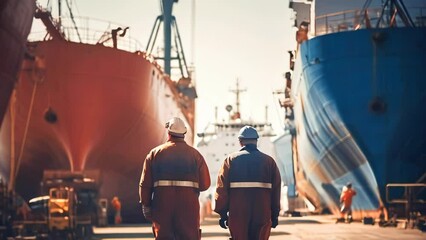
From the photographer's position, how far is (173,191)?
274 inches

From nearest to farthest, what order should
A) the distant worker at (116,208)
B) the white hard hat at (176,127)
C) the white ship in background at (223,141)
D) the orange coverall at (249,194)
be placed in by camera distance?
the white hard hat at (176,127), the orange coverall at (249,194), the distant worker at (116,208), the white ship in background at (223,141)

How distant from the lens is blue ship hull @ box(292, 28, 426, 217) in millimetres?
21016

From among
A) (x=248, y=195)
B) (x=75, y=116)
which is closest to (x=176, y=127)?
(x=248, y=195)

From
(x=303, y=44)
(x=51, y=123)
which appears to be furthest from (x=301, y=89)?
(x=51, y=123)

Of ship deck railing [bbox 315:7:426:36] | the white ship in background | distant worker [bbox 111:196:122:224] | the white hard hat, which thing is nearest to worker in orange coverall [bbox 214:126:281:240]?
the white hard hat

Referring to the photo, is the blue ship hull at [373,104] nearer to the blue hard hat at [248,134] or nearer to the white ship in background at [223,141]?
the blue hard hat at [248,134]

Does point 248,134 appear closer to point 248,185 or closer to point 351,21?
point 248,185

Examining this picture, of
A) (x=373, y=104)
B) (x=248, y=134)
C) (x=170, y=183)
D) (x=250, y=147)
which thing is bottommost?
(x=170, y=183)

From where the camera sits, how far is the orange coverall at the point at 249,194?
7.26m

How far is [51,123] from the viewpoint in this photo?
2127 cm

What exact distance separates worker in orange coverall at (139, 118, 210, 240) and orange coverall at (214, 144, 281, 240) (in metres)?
0.40

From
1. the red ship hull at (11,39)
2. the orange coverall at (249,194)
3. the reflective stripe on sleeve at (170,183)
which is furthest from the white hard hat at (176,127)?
the red ship hull at (11,39)

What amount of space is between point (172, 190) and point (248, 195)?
813 millimetres

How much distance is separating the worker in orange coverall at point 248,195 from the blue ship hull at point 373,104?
14.1 metres
